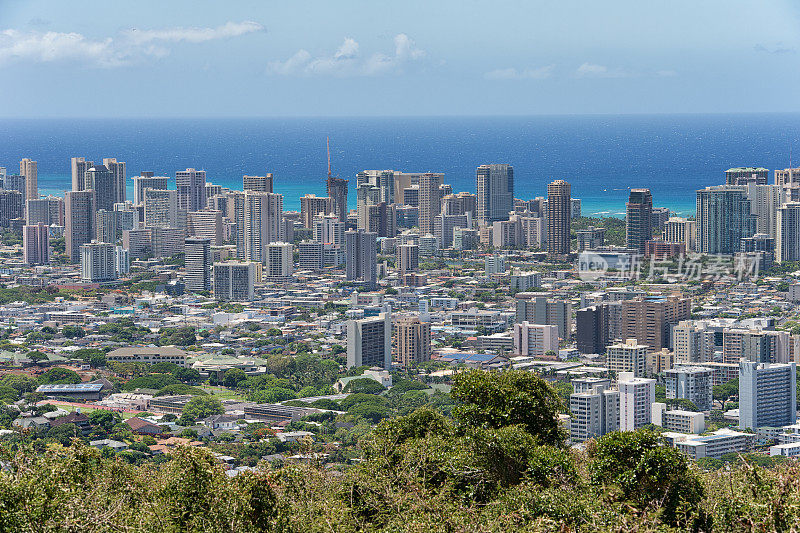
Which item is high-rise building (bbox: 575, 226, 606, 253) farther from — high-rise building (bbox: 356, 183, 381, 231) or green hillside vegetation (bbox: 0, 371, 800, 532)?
green hillside vegetation (bbox: 0, 371, 800, 532)

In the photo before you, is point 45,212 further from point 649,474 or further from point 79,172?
point 649,474

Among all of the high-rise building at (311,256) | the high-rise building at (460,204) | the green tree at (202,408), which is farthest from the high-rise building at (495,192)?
the green tree at (202,408)

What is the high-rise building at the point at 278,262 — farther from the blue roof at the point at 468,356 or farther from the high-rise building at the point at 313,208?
the blue roof at the point at 468,356

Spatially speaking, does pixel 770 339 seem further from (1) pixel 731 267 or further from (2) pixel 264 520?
(2) pixel 264 520

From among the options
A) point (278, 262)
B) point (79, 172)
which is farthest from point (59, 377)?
point (79, 172)

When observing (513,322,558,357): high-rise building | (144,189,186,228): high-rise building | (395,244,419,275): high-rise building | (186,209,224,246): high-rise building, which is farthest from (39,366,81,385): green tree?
(144,189,186,228): high-rise building

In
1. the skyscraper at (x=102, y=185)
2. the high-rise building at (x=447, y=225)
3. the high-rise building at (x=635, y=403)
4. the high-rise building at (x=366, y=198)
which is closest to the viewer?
the high-rise building at (x=635, y=403)

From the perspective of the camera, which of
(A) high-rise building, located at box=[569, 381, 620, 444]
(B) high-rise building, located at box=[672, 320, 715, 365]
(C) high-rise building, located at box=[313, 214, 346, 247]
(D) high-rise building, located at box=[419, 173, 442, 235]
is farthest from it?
(D) high-rise building, located at box=[419, 173, 442, 235]
